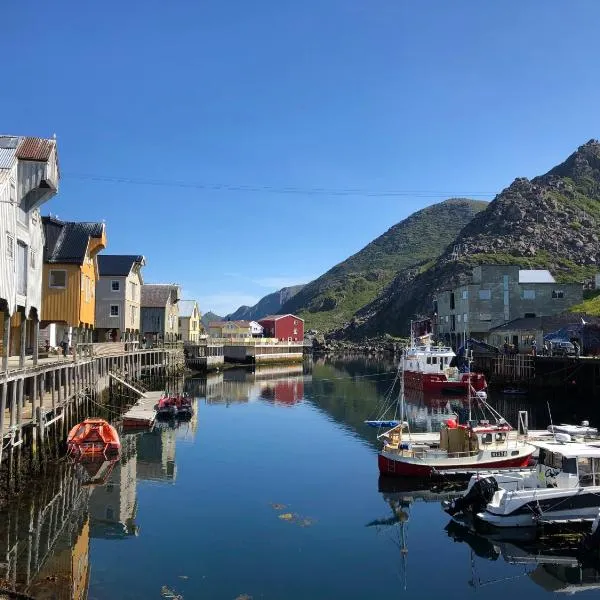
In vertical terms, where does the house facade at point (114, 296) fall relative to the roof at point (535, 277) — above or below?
below

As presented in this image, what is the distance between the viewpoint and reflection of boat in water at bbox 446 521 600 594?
18.1 metres

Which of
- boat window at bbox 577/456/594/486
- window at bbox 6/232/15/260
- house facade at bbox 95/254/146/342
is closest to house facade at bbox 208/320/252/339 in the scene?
house facade at bbox 95/254/146/342

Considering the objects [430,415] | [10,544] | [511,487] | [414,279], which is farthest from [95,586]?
[414,279]

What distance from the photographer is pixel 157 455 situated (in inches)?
1372

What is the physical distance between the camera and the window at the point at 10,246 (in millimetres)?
24233

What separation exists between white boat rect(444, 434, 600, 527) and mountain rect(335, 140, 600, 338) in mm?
112539

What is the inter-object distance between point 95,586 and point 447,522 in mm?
13465

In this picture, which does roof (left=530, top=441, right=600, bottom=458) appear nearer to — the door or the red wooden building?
the door

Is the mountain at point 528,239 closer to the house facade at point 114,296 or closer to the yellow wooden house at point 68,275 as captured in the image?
the house facade at point 114,296

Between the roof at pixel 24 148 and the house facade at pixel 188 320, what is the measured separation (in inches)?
3278

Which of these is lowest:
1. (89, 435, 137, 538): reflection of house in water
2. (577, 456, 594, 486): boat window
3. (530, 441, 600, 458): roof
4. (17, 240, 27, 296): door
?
(89, 435, 137, 538): reflection of house in water

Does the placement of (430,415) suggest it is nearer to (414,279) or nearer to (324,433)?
(324,433)

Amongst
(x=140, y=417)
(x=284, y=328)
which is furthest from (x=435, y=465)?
(x=284, y=328)

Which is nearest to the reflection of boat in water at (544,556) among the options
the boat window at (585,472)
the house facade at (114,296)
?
the boat window at (585,472)
